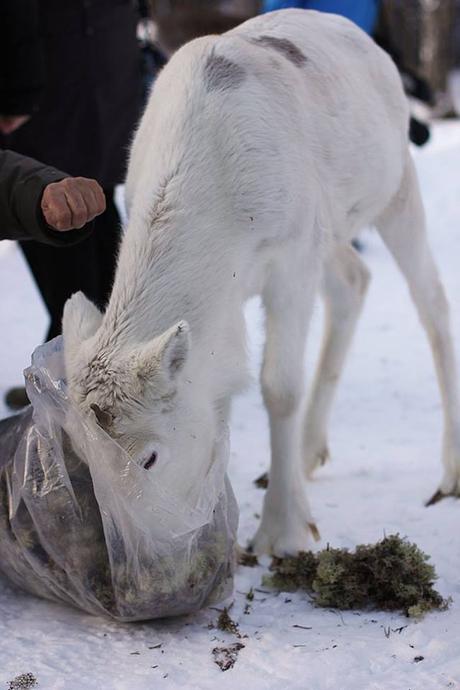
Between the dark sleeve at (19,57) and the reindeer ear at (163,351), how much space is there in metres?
2.14

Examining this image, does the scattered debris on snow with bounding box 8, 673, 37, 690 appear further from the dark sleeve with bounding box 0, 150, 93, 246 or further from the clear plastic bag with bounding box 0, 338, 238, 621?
the dark sleeve with bounding box 0, 150, 93, 246

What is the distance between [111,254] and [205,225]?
206cm

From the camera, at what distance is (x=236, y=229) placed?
327 cm

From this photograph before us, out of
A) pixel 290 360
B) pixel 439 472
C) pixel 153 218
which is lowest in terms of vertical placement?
pixel 439 472

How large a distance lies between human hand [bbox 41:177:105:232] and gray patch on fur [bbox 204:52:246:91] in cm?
67

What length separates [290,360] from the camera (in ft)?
12.2

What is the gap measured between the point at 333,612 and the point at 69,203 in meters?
1.52

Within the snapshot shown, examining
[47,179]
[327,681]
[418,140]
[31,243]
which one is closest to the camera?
[327,681]

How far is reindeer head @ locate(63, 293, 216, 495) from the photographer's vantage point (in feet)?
9.02

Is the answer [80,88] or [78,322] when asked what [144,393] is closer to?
[78,322]

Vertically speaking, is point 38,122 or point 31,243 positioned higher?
point 38,122

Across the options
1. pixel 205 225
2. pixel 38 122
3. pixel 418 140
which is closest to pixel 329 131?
pixel 205 225

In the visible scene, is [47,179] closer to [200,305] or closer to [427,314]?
[200,305]

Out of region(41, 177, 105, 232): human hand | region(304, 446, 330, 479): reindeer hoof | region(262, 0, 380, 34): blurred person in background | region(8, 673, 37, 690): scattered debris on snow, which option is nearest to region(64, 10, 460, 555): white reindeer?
region(41, 177, 105, 232): human hand
